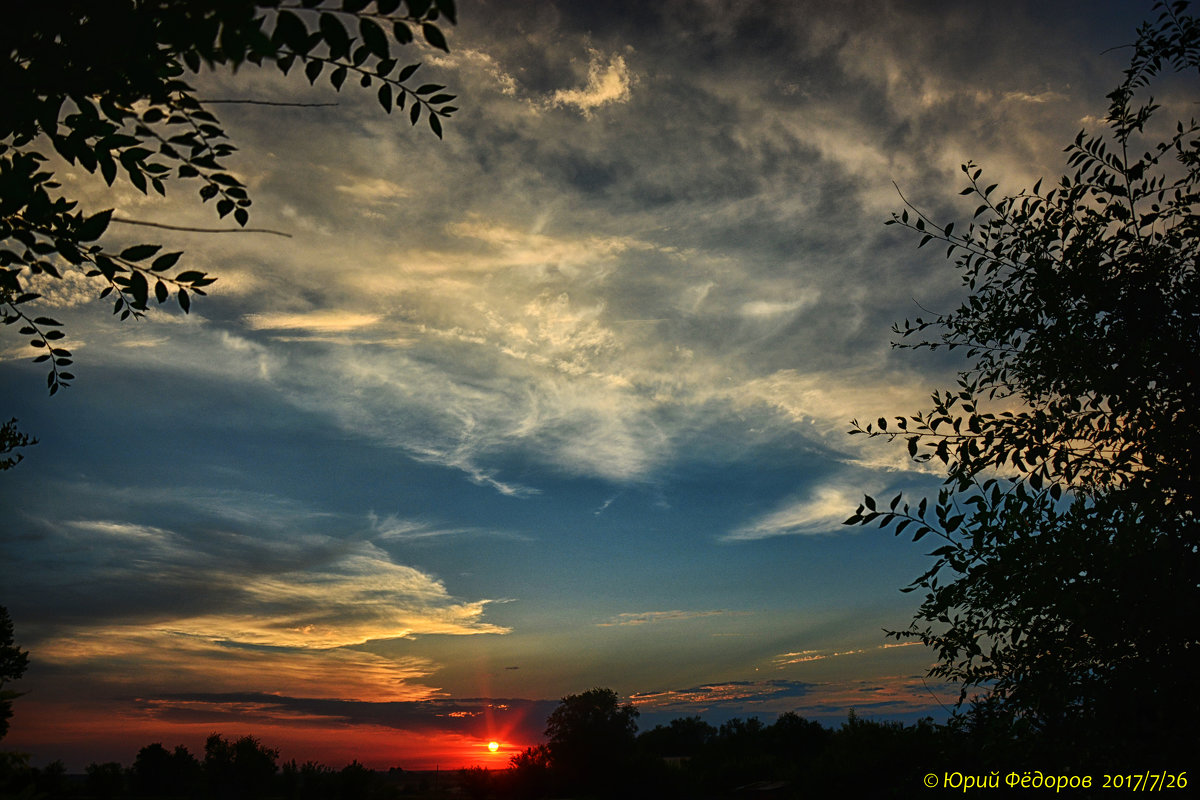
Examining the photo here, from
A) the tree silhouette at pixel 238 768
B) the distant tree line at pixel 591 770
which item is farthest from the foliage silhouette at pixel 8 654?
the tree silhouette at pixel 238 768

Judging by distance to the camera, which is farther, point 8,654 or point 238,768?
point 238,768

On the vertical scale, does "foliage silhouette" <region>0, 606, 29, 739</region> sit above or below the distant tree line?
→ above

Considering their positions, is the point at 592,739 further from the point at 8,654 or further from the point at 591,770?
the point at 8,654

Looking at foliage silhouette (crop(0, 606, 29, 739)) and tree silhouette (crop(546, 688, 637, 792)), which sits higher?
foliage silhouette (crop(0, 606, 29, 739))

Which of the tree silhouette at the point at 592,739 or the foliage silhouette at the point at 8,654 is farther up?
the foliage silhouette at the point at 8,654

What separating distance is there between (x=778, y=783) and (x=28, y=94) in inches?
1378

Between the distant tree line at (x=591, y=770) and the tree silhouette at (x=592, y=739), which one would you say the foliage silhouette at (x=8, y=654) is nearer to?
the distant tree line at (x=591, y=770)

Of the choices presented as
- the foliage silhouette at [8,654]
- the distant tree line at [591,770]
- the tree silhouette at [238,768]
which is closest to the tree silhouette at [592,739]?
the distant tree line at [591,770]

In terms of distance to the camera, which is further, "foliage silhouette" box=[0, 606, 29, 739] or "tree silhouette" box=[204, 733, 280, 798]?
"tree silhouette" box=[204, 733, 280, 798]

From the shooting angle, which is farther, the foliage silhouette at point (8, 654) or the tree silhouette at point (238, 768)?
the tree silhouette at point (238, 768)

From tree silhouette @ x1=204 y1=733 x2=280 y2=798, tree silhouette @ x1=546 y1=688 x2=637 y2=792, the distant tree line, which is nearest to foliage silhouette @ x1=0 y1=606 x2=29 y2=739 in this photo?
the distant tree line

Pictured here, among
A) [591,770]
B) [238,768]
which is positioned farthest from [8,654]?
[591,770]

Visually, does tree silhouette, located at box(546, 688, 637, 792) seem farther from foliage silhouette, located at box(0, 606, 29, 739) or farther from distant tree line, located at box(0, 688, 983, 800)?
foliage silhouette, located at box(0, 606, 29, 739)

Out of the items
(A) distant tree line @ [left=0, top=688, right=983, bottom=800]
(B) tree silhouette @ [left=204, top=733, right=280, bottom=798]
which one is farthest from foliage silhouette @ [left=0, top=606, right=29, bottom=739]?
(B) tree silhouette @ [left=204, top=733, right=280, bottom=798]
